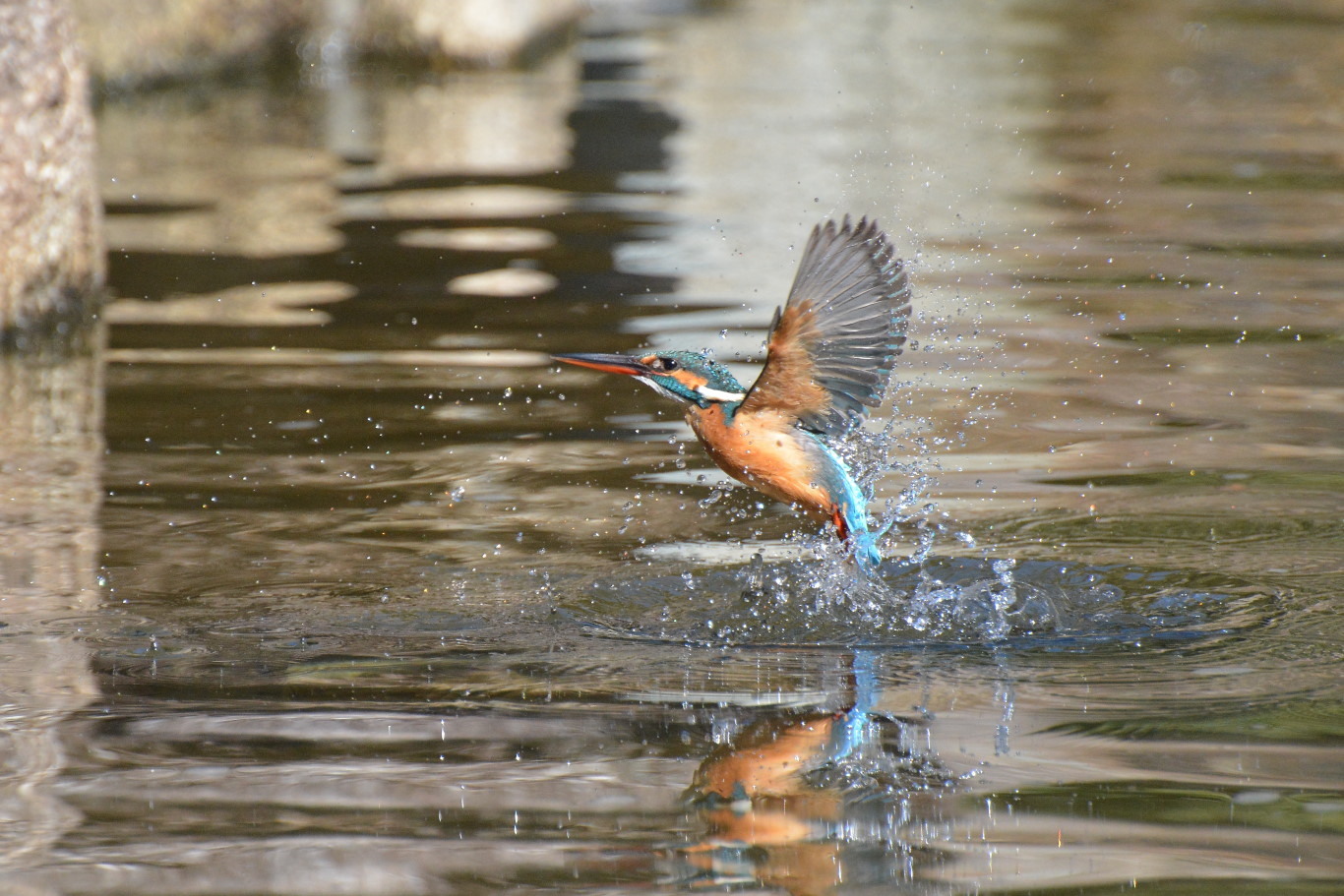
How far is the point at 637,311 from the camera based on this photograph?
278 inches

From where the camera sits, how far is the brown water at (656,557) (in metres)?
Answer: 2.97

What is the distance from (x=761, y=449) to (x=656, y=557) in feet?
1.82

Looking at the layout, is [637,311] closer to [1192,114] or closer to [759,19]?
[1192,114]

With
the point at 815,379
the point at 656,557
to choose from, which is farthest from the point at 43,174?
the point at 815,379

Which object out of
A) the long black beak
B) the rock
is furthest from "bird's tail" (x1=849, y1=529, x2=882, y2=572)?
the rock

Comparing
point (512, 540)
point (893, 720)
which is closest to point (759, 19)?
point (512, 540)

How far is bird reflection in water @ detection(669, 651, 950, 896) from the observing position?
279cm

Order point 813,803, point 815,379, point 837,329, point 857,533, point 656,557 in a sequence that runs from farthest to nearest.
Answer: point 656,557
point 857,533
point 815,379
point 837,329
point 813,803

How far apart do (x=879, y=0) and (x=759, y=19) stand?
2.48 meters

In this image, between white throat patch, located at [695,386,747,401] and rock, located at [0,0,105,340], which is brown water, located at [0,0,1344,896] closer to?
rock, located at [0,0,105,340]

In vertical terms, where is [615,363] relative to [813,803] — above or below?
above

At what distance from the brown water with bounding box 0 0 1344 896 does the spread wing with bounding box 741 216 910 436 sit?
48cm

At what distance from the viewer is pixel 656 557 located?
4594 millimetres

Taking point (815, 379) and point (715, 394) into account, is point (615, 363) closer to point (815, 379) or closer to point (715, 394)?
point (715, 394)
